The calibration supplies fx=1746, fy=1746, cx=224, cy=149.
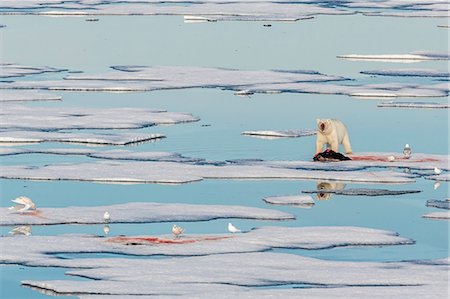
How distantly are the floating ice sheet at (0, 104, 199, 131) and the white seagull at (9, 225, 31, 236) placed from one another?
5.00m

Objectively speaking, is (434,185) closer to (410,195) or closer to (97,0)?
(410,195)

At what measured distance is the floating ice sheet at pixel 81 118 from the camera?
15992 millimetres

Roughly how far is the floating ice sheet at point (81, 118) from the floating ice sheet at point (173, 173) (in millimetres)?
2511

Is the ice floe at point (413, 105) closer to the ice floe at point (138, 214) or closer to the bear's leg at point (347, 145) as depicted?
the bear's leg at point (347, 145)

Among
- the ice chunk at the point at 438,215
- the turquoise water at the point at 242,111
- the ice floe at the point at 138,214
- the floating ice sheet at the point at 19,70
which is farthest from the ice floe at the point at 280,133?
the floating ice sheet at the point at 19,70

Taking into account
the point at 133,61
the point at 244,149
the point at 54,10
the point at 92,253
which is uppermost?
the point at 54,10

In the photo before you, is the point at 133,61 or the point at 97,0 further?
the point at 97,0

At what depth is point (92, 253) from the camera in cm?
996

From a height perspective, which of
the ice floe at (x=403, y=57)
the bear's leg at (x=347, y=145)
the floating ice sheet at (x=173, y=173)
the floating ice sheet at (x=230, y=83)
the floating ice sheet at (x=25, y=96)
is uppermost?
the ice floe at (x=403, y=57)

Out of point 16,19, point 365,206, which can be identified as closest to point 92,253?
point 365,206

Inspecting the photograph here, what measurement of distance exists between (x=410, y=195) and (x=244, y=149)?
262cm

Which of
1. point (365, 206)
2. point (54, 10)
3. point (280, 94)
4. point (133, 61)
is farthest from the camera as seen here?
point (54, 10)

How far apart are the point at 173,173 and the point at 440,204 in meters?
2.31

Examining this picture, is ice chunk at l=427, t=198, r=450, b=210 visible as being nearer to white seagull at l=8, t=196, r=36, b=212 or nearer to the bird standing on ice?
the bird standing on ice
